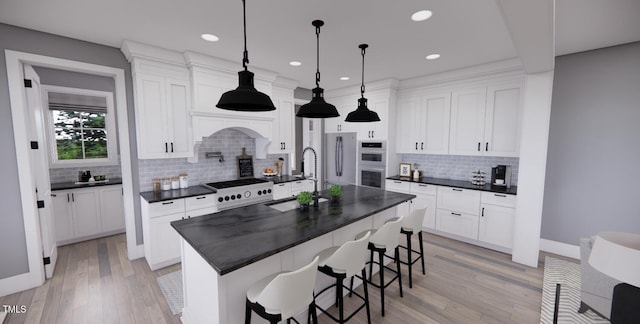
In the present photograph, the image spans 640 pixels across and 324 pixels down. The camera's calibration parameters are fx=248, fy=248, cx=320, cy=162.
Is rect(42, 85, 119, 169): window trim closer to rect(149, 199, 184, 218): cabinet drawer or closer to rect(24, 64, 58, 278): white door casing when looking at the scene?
rect(24, 64, 58, 278): white door casing

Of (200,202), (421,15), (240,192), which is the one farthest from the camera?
(240,192)

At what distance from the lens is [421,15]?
2250 millimetres

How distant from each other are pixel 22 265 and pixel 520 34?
17.2 feet

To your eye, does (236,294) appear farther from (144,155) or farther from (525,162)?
(525,162)

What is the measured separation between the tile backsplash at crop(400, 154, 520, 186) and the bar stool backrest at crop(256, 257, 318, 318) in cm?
389

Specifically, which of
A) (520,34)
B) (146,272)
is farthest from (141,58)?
(520,34)

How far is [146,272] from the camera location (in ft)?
9.90

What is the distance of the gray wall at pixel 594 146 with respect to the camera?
9.74 ft

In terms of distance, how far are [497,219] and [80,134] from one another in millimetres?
6949

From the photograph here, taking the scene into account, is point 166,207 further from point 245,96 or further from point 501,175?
point 501,175

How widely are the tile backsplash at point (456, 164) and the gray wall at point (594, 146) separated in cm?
53

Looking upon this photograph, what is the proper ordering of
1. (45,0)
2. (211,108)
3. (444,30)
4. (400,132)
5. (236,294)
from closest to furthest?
(236,294) < (45,0) < (444,30) < (211,108) < (400,132)

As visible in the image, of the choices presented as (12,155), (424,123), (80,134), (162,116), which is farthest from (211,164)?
(424,123)

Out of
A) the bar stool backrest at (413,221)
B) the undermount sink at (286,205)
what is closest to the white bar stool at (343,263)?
the undermount sink at (286,205)
